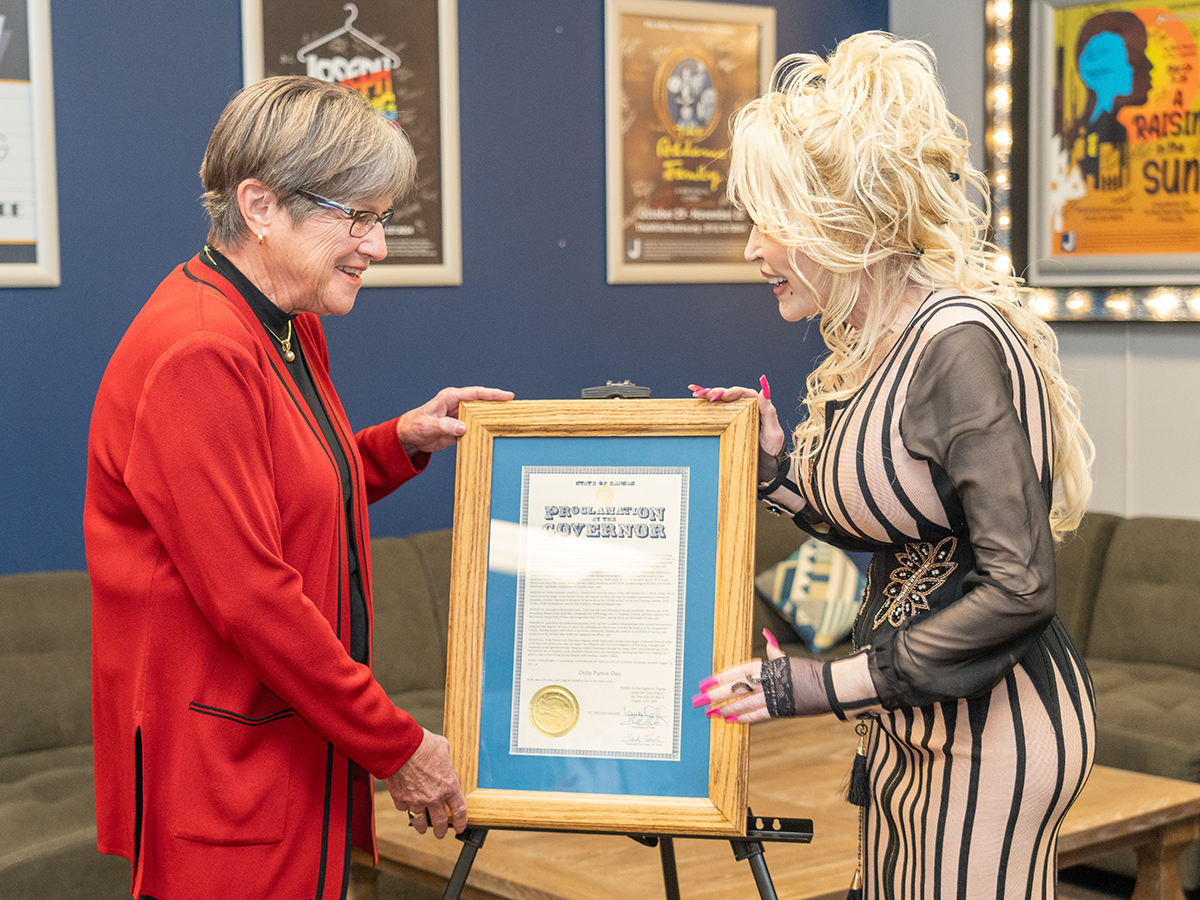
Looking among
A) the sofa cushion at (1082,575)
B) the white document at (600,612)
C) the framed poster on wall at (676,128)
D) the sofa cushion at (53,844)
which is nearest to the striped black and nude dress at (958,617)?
the white document at (600,612)

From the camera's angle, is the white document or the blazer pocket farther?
the white document

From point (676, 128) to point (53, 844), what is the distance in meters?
3.12

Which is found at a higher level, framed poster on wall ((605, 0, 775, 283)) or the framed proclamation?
framed poster on wall ((605, 0, 775, 283))

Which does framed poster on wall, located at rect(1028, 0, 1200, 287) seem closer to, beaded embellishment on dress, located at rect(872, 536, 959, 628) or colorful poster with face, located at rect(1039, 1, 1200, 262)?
colorful poster with face, located at rect(1039, 1, 1200, 262)

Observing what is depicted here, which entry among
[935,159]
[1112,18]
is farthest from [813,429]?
[1112,18]

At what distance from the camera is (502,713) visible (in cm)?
193

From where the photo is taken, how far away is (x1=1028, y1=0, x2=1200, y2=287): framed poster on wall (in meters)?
4.44

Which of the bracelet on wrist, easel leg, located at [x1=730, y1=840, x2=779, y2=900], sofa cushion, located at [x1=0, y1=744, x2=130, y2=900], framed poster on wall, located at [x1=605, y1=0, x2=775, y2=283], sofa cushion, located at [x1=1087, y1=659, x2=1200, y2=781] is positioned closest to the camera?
easel leg, located at [x1=730, y1=840, x2=779, y2=900]

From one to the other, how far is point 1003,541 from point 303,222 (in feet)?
3.14

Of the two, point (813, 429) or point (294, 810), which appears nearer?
point (294, 810)

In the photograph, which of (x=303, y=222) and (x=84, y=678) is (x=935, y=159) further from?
(x=84, y=678)

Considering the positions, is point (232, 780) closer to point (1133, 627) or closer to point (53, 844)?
point (53, 844)

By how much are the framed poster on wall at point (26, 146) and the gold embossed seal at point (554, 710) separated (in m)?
2.39

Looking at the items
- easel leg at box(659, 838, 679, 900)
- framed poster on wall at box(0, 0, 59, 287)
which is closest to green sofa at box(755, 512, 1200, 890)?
easel leg at box(659, 838, 679, 900)
